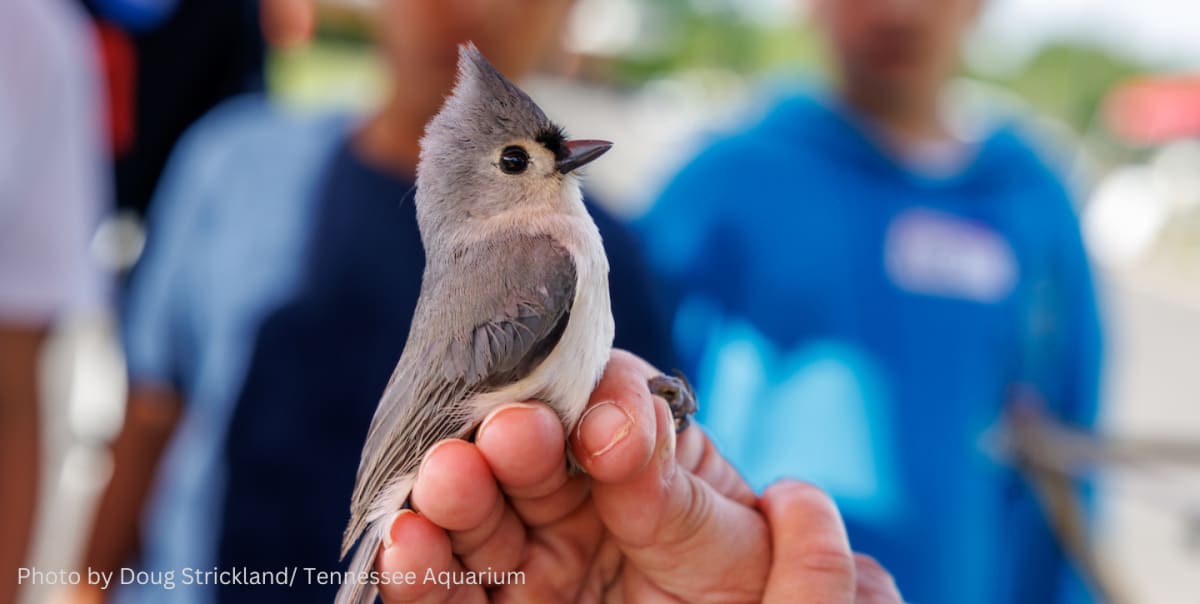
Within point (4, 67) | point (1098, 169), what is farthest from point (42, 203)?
point (1098, 169)

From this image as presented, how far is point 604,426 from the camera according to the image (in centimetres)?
81

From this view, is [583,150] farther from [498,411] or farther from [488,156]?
[498,411]

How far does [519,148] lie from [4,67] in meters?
1.57

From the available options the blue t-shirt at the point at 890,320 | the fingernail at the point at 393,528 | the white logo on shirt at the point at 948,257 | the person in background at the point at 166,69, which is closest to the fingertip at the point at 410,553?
the fingernail at the point at 393,528

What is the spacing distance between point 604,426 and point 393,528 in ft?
0.71

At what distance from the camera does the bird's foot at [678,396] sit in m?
0.86

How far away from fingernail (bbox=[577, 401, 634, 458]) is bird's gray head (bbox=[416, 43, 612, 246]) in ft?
0.65

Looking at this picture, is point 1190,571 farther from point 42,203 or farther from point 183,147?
point 183,147

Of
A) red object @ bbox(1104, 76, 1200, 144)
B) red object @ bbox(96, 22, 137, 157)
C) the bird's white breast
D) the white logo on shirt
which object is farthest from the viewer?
red object @ bbox(1104, 76, 1200, 144)

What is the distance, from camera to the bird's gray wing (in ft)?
2.42

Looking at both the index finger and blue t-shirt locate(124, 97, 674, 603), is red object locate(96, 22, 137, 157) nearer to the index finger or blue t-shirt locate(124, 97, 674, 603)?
blue t-shirt locate(124, 97, 674, 603)

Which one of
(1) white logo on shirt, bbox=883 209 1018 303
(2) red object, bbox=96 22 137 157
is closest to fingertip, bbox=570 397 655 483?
(1) white logo on shirt, bbox=883 209 1018 303

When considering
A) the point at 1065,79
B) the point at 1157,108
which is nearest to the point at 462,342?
the point at 1065,79

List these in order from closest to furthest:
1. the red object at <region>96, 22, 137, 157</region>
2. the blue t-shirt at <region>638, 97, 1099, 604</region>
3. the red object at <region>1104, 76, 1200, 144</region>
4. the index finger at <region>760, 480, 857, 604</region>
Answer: the index finger at <region>760, 480, 857, 604</region> → the blue t-shirt at <region>638, 97, 1099, 604</region> → the red object at <region>96, 22, 137, 157</region> → the red object at <region>1104, 76, 1200, 144</region>
